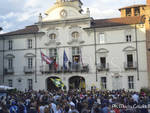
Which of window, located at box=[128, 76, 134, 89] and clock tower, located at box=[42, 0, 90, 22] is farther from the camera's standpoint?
clock tower, located at box=[42, 0, 90, 22]

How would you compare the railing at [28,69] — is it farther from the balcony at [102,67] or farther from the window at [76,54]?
the balcony at [102,67]

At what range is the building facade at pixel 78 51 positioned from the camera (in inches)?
1441

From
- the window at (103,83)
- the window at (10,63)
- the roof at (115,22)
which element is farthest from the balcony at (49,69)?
the roof at (115,22)

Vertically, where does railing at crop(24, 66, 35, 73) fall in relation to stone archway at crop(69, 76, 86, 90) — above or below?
above

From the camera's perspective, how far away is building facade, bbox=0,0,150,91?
36.6 m

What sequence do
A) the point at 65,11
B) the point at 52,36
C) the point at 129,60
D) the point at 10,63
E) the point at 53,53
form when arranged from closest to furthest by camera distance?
the point at 129,60 < the point at 65,11 < the point at 53,53 < the point at 52,36 < the point at 10,63

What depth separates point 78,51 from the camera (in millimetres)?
39688

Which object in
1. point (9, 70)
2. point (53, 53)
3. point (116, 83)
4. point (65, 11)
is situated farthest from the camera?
point (9, 70)

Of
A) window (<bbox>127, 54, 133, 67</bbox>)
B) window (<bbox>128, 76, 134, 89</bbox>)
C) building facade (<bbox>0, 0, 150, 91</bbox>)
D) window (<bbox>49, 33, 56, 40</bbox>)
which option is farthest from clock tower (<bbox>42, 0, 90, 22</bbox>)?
window (<bbox>128, 76, 134, 89</bbox>)

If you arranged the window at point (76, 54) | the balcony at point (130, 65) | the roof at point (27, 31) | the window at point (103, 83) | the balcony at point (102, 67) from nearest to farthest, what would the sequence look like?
the balcony at point (130, 65) < the balcony at point (102, 67) < the window at point (103, 83) < the window at point (76, 54) < the roof at point (27, 31)

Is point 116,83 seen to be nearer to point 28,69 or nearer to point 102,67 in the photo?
point 102,67

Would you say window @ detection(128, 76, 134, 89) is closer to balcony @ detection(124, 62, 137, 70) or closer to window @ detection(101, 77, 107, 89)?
balcony @ detection(124, 62, 137, 70)

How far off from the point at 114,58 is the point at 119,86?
166 inches

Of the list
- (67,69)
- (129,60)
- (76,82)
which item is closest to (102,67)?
(129,60)
